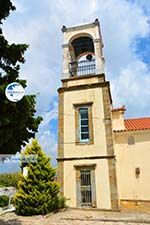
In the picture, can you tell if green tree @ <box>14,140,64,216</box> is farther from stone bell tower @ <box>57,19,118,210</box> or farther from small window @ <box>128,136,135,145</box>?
small window @ <box>128,136,135,145</box>

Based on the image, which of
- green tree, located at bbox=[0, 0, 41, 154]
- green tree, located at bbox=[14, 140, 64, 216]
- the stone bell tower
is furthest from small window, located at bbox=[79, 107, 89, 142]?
green tree, located at bbox=[0, 0, 41, 154]


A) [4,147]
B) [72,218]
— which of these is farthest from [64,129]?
[4,147]

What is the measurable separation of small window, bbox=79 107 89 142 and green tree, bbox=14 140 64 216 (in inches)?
128

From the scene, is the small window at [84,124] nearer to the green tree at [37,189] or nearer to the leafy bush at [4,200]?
the green tree at [37,189]

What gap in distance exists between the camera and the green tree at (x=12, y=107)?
826 centimetres

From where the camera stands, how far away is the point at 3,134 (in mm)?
8273

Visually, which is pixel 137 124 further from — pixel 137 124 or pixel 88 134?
pixel 88 134

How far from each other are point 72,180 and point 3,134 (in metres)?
8.75

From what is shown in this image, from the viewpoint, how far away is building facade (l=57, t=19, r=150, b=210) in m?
15.7

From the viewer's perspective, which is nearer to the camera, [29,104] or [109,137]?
[29,104]

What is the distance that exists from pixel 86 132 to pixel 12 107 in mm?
9080

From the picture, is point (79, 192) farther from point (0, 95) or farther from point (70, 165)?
point (0, 95)

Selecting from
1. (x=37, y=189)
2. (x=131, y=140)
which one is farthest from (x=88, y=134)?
(x=37, y=189)

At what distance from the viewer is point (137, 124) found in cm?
1998
